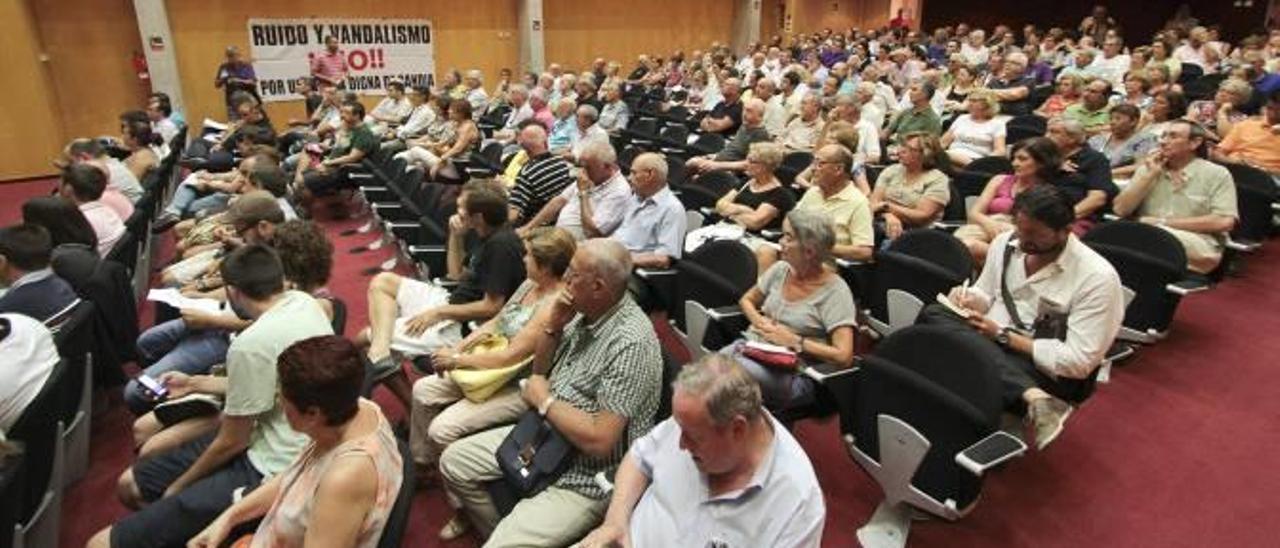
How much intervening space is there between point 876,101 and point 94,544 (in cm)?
711

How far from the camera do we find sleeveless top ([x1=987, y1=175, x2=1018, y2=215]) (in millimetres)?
3717

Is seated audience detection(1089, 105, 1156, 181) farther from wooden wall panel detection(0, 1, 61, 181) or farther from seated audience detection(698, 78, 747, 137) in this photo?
wooden wall panel detection(0, 1, 61, 181)

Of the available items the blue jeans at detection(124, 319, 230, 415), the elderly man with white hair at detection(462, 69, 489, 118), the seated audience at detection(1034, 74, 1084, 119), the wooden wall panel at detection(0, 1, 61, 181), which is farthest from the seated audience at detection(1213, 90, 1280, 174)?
the wooden wall panel at detection(0, 1, 61, 181)

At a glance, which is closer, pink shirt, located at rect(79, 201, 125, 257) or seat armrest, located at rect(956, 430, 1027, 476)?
seat armrest, located at rect(956, 430, 1027, 476)

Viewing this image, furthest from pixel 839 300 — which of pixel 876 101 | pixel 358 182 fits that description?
pixel 876 101

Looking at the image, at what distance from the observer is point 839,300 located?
2.53 meters

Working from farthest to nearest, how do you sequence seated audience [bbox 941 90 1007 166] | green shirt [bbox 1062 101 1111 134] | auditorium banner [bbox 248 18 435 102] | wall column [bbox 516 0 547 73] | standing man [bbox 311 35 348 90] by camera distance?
wall column [bbox 516 0 547 73]
standing man [bbox 311 35 348 90]
auditorium banner [bbox 248 18 435 102]
green shirt [bbox 1062 101 1111 134]
seated audience [bbox 941 90 1007 166]

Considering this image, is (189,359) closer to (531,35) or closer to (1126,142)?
(1126,142)

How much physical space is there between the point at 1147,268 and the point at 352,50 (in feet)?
37.5

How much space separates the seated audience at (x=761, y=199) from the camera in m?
3.90

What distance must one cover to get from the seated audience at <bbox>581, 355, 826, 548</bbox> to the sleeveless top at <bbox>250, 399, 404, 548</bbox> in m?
0.59

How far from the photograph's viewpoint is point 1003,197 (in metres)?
3.75

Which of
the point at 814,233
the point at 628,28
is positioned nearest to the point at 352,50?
the point at 628,28

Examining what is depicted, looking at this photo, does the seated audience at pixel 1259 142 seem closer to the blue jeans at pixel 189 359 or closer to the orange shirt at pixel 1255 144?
the orange shirt at pixel 1255 144
